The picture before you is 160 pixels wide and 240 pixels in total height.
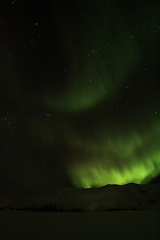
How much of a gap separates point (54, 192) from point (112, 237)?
55.8 meters

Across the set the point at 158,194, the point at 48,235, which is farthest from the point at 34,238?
the point at 158,194

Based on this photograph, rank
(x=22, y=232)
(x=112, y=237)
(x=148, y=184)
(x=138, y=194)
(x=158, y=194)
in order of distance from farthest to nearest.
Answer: (x=148, y=184) → (x=138, y=194) → (x=158, y=194) → (x=22, y=232) → (x=112, y=237)

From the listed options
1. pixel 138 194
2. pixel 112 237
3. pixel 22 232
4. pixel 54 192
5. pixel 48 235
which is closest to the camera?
pixel 112 237

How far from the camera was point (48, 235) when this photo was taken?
5230 mm

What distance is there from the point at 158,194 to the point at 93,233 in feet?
128

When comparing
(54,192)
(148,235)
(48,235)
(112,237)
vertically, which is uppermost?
(48,235)

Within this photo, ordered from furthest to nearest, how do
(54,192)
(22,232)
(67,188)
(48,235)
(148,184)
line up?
(67,188), (54,192), (148,184), (22,232), (48,235)

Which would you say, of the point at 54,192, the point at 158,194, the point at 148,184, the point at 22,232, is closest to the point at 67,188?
the point at 54,192

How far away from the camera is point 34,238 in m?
4.90

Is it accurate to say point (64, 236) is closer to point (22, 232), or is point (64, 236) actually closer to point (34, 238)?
point (34, 238)

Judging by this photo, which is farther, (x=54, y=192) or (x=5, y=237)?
(x=54, y=192)

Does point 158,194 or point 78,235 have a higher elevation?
point 78,235

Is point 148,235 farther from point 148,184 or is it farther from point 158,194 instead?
point 148,184

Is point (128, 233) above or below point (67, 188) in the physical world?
above
